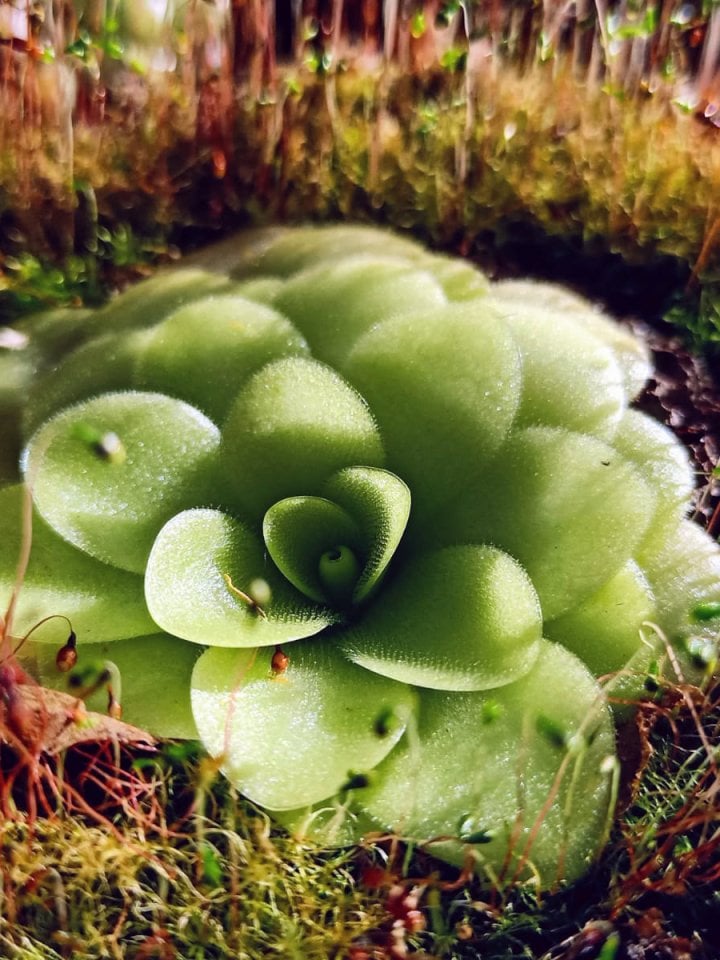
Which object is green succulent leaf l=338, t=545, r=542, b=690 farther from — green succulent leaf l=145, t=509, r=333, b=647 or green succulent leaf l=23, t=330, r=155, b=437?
green succulent leaf l=23, t=330, r=155, b=437

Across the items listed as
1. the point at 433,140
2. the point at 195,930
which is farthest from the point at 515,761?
the point at 433,140

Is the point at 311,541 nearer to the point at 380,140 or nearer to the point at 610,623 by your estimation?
the point at 610,623

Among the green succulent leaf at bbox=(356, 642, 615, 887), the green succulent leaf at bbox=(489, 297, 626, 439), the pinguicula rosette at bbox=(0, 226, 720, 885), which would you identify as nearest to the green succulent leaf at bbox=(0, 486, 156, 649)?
the pinguicula rosette at bbox=(0, 226, 720, 885)

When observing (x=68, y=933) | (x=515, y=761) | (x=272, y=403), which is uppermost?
(x=272, y=403)

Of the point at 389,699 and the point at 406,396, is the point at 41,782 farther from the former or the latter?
the point at 406,396

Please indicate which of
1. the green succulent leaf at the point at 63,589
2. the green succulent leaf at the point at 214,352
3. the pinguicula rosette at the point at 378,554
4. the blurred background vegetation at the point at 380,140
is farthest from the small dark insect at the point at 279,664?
the blurred background vegetation at the point at 380,140

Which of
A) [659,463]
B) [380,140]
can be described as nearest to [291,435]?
[659,463]
